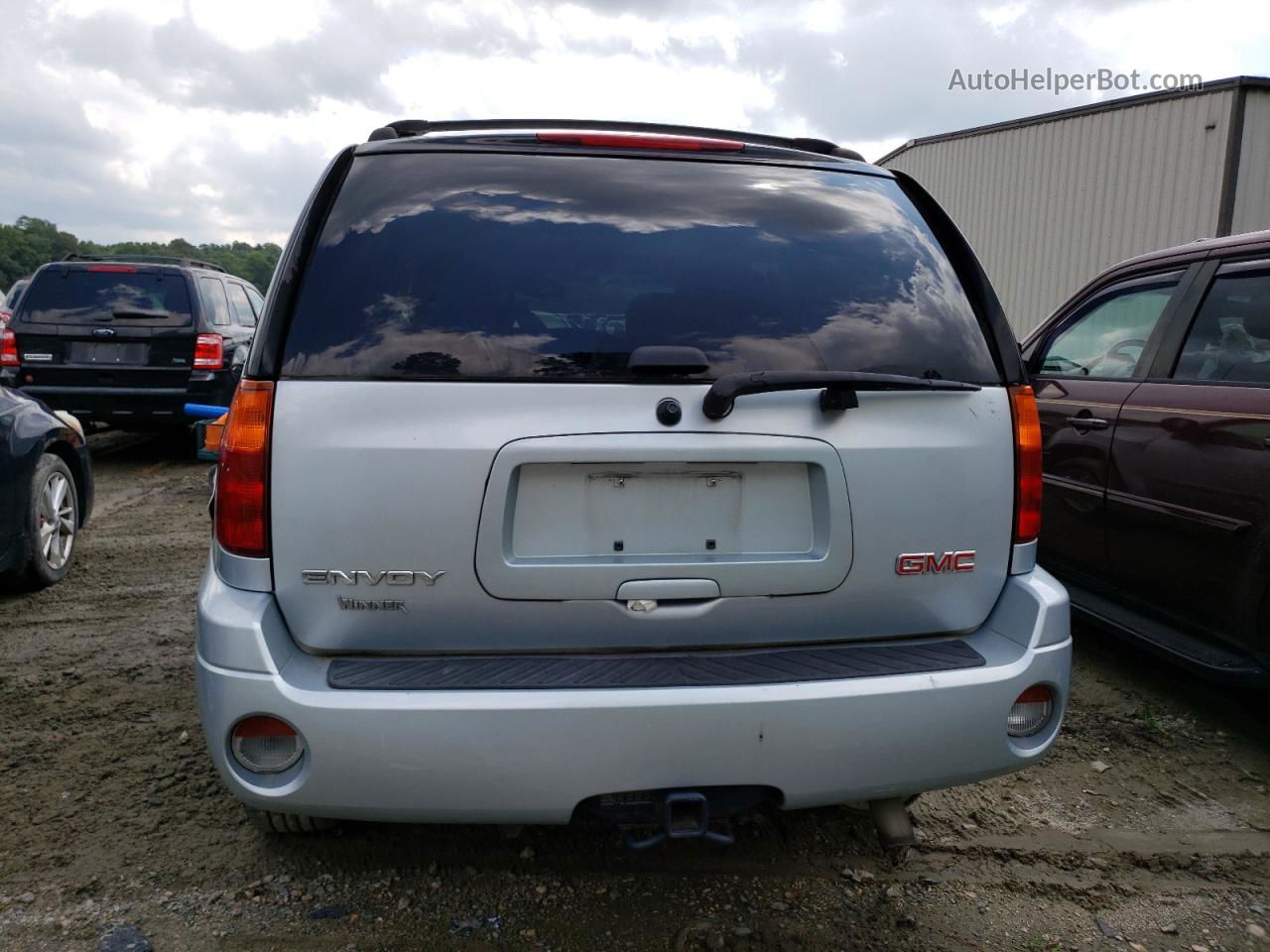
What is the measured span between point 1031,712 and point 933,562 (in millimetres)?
416

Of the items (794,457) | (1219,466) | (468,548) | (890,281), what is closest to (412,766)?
(468,548)

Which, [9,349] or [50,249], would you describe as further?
[50,249]

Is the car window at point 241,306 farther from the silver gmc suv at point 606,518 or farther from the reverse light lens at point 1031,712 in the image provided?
the reverse light lens at point 1031,712

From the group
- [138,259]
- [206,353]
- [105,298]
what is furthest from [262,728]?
[138,259]

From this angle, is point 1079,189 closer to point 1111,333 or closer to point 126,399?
point 1111,333

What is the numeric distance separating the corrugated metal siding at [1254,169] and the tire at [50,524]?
14046 millimetres

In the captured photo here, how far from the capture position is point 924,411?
2123mm

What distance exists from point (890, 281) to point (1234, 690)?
281 cm

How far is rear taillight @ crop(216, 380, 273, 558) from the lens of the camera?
1.95 meters

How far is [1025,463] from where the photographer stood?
2.21 metres

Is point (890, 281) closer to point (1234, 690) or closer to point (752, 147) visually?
point (752, 147)

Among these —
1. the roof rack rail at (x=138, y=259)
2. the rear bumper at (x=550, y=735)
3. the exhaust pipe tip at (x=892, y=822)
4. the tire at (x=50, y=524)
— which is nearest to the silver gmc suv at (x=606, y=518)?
the rear bumper at (x=550, y=735)

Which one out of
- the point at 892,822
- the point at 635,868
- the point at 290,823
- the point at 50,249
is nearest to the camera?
the point at 892,822

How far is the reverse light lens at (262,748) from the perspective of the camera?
1.90 meters
